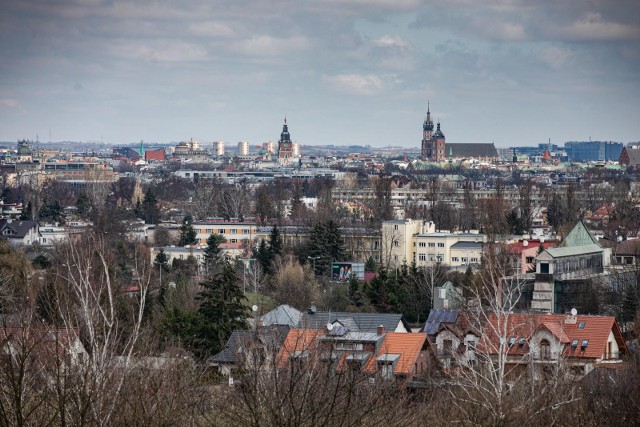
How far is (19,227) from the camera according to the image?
180 feet

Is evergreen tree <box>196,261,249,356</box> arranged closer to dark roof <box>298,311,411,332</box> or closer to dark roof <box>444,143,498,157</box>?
dark roof <box>298,311,411,332</box>

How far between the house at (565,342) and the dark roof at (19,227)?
32122 millimetres

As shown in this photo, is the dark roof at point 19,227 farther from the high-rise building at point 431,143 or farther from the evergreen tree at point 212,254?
the high-rise building at point 431,143

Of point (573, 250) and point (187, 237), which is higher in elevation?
point (573, 250)

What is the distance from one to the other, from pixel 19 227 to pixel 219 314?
2909 centimetres

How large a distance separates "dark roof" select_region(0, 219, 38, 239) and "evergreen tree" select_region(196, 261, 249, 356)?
2689cm

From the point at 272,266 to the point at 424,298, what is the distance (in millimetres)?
9497

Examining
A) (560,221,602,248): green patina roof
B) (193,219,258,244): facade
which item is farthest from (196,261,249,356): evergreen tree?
(193,219,258,244): facade

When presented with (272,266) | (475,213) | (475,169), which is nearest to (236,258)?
(272,266)

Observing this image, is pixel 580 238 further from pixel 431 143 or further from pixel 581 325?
pixel 431 143

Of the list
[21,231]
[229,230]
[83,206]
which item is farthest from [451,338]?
[83,206]

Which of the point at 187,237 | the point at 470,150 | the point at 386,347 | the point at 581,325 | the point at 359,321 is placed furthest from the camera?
the point at 470,150

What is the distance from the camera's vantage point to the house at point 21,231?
53.8 meters

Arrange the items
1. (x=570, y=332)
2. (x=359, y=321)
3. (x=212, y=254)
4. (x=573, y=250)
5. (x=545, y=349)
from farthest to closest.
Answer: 1. (x=212, y=254)
2. (x=573, y=250)
3. (x=359, y=321)
4. (x=570, y=332)
5. (x=545, y=349)
